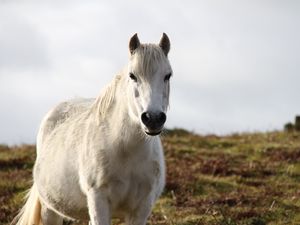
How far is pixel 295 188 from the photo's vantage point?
17625 mm

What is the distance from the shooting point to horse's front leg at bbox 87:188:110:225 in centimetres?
909

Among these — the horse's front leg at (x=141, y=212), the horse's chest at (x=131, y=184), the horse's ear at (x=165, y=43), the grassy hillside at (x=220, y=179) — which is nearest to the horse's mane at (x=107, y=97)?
the horse's ear at (x=165, y=43)

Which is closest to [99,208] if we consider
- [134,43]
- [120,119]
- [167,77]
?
[120,119]

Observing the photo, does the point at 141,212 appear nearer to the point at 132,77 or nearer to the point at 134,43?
the point at 132,77

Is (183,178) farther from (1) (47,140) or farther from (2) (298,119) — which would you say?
(2) (298,119)

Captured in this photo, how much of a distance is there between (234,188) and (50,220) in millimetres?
6723

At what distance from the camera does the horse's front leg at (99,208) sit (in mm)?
9094

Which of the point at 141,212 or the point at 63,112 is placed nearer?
the point at 141,212

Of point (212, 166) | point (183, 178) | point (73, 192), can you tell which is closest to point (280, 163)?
Answer: point (212, 166)

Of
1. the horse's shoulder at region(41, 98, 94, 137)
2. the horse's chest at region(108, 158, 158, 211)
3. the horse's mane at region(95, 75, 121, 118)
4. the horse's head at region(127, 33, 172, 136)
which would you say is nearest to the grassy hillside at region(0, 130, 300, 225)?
the horse's shoulder at region(41, 98, 94, 137)

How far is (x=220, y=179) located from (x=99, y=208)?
946cm

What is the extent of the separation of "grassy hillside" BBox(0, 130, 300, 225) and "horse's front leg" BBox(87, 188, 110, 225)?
121 inches

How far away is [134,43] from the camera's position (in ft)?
29.6

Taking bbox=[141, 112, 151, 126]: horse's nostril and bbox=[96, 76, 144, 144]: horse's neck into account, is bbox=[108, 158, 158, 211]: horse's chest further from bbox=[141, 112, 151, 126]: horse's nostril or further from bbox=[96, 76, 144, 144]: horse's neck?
bbox=[141, 112, 151, 126]: horse's nostril
